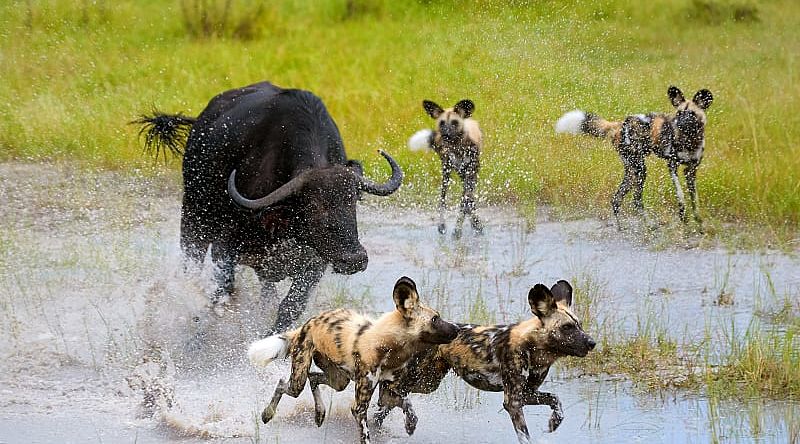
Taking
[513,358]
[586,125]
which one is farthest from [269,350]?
[586,125]

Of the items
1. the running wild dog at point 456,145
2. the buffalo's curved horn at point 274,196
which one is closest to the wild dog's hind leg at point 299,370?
Result: the buffalo's curved horn at point 274,196

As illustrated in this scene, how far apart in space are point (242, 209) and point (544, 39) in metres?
9.92

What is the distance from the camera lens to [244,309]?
8.27 meters

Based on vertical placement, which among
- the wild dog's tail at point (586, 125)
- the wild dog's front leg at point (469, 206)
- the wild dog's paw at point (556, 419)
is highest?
the wild dog's tail at point (586, 125)

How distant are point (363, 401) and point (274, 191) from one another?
211 centimetres

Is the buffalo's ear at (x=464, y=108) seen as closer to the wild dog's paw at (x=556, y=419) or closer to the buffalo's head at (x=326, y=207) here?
the buffalo's head at (x=326, y=207)

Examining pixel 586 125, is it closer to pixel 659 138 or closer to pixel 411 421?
pixel 659 138

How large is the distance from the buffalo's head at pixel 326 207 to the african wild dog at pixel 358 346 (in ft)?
3.87

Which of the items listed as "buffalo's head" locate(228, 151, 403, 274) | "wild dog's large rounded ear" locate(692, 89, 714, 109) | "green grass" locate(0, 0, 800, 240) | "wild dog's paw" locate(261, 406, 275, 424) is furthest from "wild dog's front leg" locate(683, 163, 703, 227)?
"wild dog's paw" locate(261, 406, 275, 424)

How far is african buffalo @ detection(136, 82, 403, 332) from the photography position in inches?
281

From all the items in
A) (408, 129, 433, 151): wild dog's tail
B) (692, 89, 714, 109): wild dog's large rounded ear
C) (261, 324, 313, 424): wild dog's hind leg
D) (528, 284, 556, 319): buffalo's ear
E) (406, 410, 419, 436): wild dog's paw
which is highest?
(692, 89, 714, 109): wild dog's large rounded ear

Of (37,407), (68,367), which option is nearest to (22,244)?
(68,367)

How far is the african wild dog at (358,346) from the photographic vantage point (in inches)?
209

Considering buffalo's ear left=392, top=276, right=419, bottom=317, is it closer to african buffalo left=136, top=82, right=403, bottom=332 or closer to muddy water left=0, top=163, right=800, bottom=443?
muddy water left=0, top=163, right=800, bottom=443
